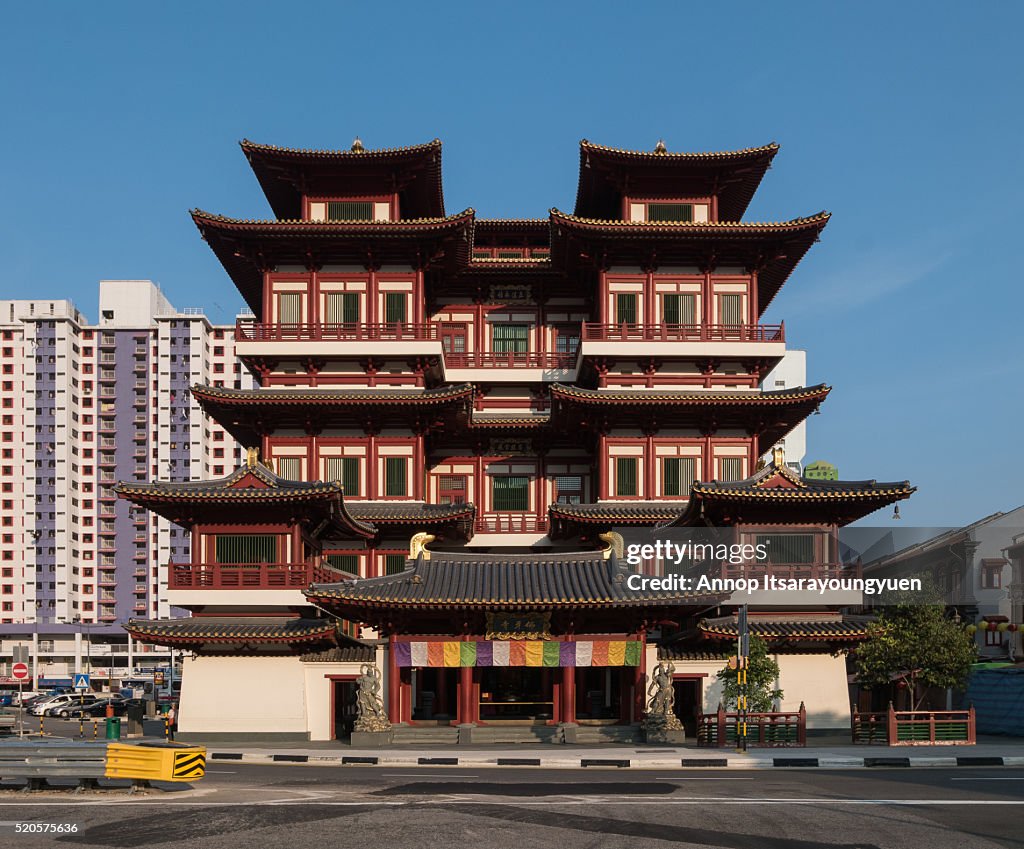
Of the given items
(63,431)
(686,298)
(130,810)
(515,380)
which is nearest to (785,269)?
(686,298)

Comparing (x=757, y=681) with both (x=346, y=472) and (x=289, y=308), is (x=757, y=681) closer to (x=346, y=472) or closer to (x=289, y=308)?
(x=346, y=472)

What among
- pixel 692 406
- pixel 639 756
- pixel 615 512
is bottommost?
pixel 639 756

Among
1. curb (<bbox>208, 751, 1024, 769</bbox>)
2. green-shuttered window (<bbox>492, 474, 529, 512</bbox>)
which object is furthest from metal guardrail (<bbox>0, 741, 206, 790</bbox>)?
green-shuttered window (<bbox>492, 474, 529, 512</bbox>)

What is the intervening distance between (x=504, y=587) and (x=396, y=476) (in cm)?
1254

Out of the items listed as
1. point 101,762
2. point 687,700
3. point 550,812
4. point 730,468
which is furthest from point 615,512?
point 101,762

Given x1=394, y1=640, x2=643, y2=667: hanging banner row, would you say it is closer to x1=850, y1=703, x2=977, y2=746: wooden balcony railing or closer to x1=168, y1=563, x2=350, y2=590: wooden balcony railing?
x1=168, y1=563, x2=350, y2=590: wooden balcony railing

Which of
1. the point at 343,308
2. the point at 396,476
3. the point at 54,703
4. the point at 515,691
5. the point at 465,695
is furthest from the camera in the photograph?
the point at 54,703

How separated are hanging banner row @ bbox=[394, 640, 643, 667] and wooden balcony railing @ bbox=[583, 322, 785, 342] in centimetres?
1624

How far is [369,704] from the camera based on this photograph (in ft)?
121

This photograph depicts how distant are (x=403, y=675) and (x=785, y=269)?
2760 centimetres

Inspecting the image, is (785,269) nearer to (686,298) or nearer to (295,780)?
(686,298)

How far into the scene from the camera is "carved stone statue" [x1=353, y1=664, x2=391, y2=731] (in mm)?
36719

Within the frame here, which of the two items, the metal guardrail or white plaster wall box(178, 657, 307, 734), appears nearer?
the metal guardrail

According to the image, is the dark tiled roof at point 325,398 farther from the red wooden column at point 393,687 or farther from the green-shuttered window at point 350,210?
the red wooden column at point 393,687
